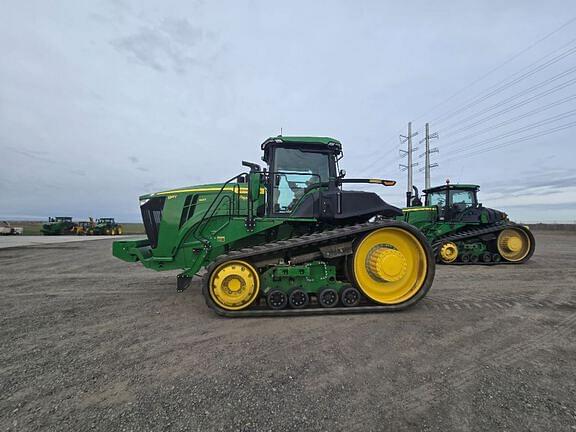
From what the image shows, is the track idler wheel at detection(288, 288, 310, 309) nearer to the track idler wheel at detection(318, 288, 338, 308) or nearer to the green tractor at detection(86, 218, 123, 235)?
the track idler wheel at detection(318, 288, 338, 308)

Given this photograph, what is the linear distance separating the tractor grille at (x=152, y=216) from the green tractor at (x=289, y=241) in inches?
0.7

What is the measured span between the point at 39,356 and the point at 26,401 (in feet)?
2.96

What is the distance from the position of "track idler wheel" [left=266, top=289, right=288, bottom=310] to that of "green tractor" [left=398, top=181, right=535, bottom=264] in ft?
24.0

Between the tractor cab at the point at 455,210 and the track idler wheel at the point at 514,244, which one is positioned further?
the tractor cab at the point at 455,210

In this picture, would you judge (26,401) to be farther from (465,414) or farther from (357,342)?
(465,414)

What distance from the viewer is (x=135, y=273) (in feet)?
24.5

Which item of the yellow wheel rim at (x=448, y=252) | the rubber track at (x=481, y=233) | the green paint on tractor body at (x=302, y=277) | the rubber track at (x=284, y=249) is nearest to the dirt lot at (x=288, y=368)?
the rubber track at (x=284, y=249)

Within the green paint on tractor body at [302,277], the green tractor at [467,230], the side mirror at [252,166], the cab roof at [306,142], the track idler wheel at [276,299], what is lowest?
the track idler wheel at [276,299]

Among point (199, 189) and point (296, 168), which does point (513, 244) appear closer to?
point (296, 168)

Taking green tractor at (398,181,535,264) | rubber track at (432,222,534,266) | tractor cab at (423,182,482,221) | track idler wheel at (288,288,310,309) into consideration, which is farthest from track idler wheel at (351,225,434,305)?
tractor cab at (423,182,482,221)

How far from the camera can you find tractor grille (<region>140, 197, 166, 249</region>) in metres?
4.61

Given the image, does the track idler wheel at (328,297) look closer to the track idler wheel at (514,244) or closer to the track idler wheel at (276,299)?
the track idler wheel at (276,299)

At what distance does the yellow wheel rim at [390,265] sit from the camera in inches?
157

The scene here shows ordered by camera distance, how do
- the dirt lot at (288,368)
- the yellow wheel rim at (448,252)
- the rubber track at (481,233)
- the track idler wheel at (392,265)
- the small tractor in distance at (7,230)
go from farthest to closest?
the small tractor in distance at (7,230) → the rubber track at (481,233) → the yellow wheel rim at (448,252) → the track idler wheel at (392,265) → the dirt lot at (288,368)
